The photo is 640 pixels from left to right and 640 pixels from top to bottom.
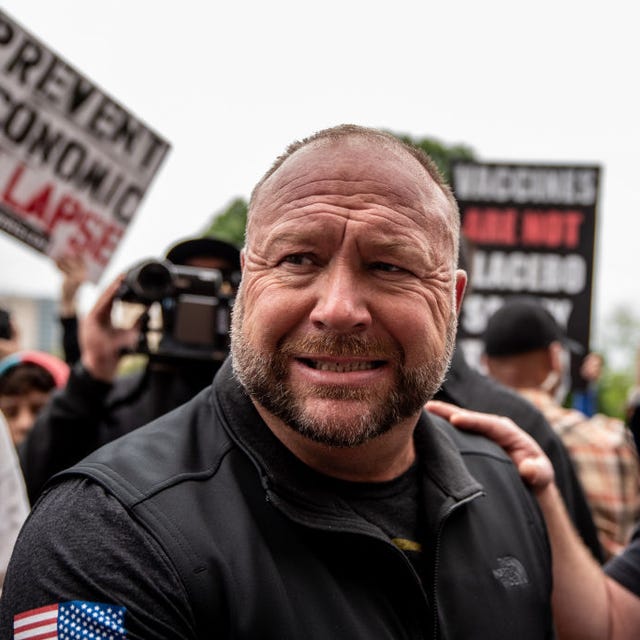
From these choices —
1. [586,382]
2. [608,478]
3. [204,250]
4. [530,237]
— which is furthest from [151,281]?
[586,382]

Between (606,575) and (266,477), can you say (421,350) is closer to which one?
(266,477)

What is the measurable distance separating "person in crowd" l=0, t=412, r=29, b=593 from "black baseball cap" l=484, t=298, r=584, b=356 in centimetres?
223

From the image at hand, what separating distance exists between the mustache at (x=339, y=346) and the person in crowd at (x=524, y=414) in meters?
1.18

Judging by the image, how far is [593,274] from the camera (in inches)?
206

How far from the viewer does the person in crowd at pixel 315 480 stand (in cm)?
131

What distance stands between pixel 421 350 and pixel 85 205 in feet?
7.08

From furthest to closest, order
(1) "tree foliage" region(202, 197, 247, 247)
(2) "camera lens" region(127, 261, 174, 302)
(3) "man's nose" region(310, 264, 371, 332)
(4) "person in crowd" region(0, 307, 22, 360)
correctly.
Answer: (1) "tree foliage" region(202, 197, 247, 247)
(4) "person in crowd" region(0, 307, 22, 360)
(2) "camera lens" region(127, 261, 174, 302)
(3) "man's nose" region(310, 264, 371, 332)

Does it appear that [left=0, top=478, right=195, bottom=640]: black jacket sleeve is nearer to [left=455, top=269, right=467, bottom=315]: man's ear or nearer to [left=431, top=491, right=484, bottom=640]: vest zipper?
[left=431, top=491, right=484, bottom=640]: vest zipper

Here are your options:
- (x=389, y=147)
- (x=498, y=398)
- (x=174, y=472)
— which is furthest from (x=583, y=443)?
(x=174, y=472)

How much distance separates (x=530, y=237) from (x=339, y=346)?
419 cm

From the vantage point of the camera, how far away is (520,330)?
11.8 feet

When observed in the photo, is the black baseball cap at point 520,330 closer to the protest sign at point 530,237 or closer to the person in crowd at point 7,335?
the protest sign at point 530,237

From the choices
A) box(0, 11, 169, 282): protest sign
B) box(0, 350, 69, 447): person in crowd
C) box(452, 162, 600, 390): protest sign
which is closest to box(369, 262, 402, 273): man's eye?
box(0, 11, 169, 282): protest sign

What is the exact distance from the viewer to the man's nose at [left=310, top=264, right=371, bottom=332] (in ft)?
4.89
